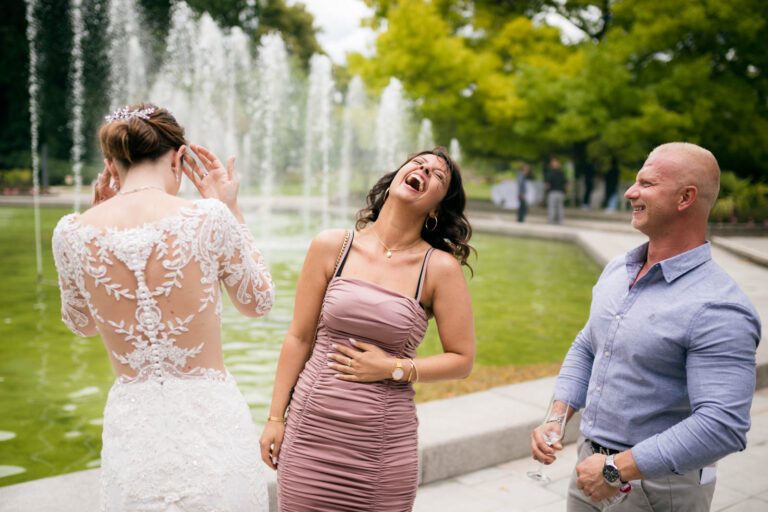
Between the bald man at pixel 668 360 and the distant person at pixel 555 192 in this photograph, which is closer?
the bald man at pixel 668 360

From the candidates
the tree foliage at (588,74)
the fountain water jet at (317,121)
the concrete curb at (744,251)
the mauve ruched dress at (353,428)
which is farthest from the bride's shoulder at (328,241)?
the fountain water jet at (317,121)

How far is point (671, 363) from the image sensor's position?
2.36 meters

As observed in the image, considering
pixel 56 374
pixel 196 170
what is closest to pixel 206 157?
pixel 196 170

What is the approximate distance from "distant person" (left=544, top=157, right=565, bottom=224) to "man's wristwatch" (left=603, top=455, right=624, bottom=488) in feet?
70.6

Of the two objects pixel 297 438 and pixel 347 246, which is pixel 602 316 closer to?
pixel 347 246

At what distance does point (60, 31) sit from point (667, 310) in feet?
147

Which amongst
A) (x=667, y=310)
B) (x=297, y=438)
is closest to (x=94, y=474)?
(x=297, y=438)

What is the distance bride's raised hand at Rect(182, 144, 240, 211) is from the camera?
2627 millimetres

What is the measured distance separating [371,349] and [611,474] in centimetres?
93

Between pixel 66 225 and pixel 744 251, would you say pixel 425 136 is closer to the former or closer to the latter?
pixel 744 251

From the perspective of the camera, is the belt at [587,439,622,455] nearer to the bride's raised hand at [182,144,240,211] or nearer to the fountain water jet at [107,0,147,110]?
the bride's raised hand at [182,144,240,211]

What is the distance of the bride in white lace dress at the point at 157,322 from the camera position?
2.27m

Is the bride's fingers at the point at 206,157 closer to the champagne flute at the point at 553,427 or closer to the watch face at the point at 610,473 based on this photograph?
the champagne flute at the point at 553,427

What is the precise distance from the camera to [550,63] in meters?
27.8
